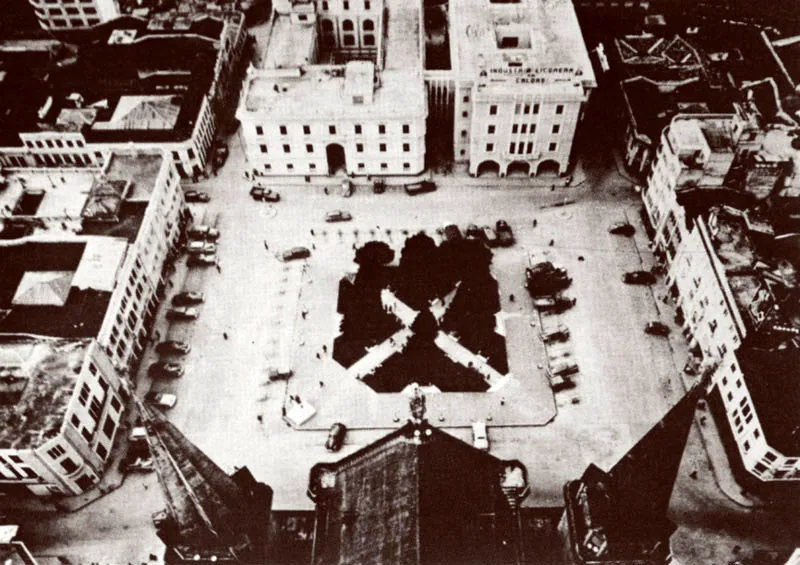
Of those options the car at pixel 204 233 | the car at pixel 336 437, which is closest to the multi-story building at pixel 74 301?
the car at pixel 204 233

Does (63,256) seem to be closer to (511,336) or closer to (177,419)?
(177,419)

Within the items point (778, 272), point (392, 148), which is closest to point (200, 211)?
point (392, 148)

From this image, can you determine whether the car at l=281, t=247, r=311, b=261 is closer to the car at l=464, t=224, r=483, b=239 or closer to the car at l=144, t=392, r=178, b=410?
the car at l=464, t=224, r=483, b=239

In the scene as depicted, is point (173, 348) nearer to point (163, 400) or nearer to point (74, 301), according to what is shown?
point (163, 400)

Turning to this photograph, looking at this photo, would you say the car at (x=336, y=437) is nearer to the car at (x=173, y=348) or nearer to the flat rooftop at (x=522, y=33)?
the car at (x=173, y=348)

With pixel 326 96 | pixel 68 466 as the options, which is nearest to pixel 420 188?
pixel 326 96
